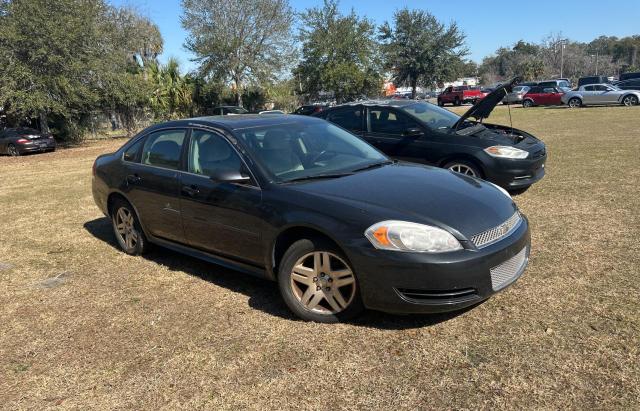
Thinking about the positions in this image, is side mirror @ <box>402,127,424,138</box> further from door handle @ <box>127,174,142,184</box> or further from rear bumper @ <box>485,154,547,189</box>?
door handle @ <box>127,174,142,184</box>

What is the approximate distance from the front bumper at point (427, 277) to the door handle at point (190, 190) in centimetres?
170

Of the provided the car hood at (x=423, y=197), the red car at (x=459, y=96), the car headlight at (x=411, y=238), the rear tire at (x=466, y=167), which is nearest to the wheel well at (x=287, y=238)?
the car hood at (x=423, y=197)

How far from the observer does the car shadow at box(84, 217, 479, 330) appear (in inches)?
143

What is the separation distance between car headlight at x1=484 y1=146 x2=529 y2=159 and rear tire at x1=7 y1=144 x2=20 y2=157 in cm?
2036

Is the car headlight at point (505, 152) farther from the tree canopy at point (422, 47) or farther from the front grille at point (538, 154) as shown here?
the tree canopy at point (422, 47)

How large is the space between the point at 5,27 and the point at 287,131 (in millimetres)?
20764

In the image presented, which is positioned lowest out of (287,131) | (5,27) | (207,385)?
(207,385)

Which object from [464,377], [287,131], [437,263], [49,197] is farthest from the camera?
[49,197]

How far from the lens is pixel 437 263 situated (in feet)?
10.4

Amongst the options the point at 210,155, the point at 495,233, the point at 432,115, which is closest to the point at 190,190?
the point at 210,155

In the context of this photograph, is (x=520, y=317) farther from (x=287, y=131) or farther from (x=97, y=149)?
(x=97, y=149)

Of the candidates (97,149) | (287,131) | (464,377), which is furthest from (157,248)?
(97,149)

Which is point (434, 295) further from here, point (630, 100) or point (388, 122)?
point (630, 100)

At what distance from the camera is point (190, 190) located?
4453mm
